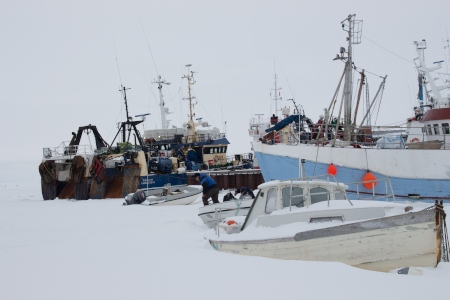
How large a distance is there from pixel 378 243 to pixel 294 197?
2.26 m

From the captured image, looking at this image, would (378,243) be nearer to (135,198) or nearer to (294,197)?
(294,197)

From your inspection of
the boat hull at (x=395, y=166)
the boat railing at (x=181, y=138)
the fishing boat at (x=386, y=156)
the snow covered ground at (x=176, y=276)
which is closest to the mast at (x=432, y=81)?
the fishing boat at (x=386, y=156)

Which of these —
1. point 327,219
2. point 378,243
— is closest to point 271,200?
point 327,219

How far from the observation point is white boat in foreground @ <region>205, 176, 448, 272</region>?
7684 millimetres

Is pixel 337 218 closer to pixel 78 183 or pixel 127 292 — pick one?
pixel 127 292

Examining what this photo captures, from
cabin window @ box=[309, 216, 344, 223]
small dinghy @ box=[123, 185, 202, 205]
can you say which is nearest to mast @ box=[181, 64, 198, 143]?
small dinghy @ box=[123, 185, 202, 205]

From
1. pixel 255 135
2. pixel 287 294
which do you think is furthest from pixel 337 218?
pixel 255 135

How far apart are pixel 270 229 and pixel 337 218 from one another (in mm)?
1233

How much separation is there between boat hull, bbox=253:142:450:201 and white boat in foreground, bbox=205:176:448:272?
31.5 ft

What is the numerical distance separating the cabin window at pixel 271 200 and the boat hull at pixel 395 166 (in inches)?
340

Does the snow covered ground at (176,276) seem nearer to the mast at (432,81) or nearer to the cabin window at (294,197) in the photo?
the cabin window at (294,197)

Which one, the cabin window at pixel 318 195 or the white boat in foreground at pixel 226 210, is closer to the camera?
the cabin window at pixel 318 195

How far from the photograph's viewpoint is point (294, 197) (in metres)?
9.75

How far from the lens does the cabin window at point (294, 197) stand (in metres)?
9.74
